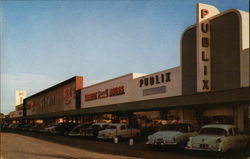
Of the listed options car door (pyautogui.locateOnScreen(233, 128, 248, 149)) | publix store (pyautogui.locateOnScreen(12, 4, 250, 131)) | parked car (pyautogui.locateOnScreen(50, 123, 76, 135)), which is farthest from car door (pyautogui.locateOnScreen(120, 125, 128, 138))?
parked car (pyautogui.locateOnScreen(50, 123, 76, 135))

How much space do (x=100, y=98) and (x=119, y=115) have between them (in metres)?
5.01

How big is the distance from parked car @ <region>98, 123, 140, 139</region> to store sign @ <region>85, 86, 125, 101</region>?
300 inches

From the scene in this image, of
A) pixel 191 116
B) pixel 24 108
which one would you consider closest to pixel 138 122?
pixel 191 116

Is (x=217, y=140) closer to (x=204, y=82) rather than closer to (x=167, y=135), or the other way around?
(x=167, y=135)

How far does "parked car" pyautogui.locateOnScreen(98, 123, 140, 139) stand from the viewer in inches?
981

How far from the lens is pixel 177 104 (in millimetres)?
21891

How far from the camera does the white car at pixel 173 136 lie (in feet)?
55.8

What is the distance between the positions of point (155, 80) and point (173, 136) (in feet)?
35.3

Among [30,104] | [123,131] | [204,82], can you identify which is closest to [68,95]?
[123,131]

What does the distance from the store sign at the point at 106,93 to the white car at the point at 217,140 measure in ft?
59.4

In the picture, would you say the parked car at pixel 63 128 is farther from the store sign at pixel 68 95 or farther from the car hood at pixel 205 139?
the car hood at pixel 205 139

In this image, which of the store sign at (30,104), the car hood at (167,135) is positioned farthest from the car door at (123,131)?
the store sign at (30,104)

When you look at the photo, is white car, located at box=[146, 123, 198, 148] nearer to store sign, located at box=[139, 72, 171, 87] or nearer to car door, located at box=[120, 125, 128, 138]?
car door, located at box=[120, 125, 128, 138]

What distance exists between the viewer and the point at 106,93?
37062mm
